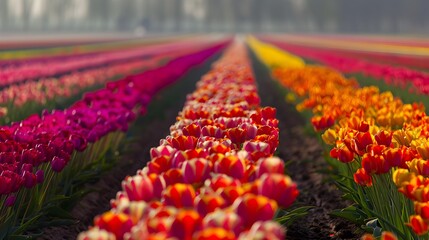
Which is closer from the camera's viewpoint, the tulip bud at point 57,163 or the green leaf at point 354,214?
the tulip bud at point 57,163

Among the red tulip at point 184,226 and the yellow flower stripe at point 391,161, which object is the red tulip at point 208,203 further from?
the yellow flower stripe at point 391,161

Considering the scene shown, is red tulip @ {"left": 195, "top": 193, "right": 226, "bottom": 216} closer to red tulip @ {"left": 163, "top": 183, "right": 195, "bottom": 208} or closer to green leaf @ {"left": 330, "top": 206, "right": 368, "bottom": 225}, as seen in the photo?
red tulip @ {"left": 163, "top": 183, "right": 195, "bottom": 208}

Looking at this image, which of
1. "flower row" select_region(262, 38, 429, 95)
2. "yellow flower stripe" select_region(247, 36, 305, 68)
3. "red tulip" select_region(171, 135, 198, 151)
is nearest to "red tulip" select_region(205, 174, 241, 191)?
"red tulip" select_region(171, 135, 198, 151)

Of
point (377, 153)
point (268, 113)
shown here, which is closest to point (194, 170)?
point (377, 153)

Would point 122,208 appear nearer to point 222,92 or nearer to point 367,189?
point 367,189

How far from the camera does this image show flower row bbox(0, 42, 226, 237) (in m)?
4.00

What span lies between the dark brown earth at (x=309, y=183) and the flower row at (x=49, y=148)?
1.64 m

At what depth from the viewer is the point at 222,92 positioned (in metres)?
7.02

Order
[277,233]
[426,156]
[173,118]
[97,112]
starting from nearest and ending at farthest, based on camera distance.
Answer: [277,233] → [426,156] → [97,112] → [173,118]

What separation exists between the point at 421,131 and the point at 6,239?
8.49 ft

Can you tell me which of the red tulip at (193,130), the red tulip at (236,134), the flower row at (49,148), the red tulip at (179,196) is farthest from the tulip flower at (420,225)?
the flower row at (49,148)

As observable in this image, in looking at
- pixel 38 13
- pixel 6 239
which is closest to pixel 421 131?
A: pixel 6 239

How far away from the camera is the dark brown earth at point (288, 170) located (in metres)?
5.06

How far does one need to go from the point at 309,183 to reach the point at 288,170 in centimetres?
72
